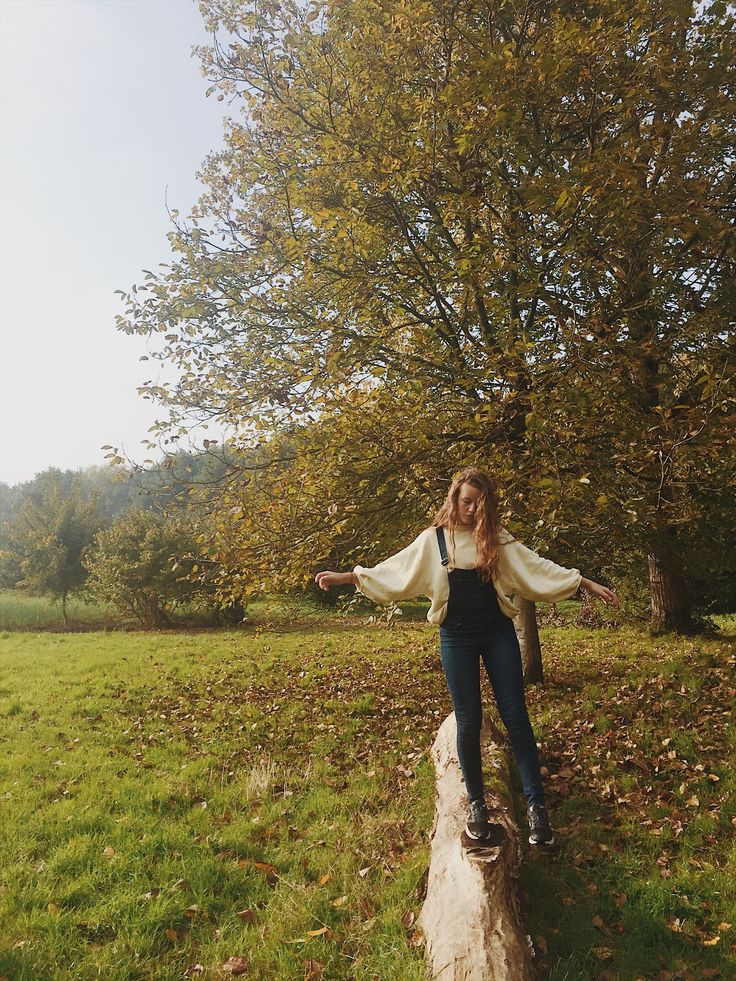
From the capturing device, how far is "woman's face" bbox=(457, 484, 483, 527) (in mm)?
4027

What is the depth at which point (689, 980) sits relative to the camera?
3328 millimetres

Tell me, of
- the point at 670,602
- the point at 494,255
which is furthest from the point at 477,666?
the point at 670,602

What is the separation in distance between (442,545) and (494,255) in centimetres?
419

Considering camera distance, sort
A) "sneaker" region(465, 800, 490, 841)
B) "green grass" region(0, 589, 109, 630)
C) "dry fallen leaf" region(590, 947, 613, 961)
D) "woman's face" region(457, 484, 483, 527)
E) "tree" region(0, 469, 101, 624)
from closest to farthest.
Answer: "dry fallen leaf" region(590, 947, 613, 961) → "sneaker" region(465, 800, 490, 841) → "woman's face" region(457, 484, 483, 527) → "tree" region(0, 469, 101, 624) → "green grass" region(0, 589, 109, 630)

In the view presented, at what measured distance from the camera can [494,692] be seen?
3.95 m

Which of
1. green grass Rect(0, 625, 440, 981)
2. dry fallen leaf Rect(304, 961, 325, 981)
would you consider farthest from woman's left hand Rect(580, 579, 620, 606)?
dry fallen leaf Rect(304, 961, 325, 981)

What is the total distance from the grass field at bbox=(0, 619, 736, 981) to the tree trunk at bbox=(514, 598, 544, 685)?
35 centimetres

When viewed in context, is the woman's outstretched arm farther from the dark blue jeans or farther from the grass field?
the grass field

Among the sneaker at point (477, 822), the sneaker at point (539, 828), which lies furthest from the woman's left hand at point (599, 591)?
the sneaker at point (477, 822)

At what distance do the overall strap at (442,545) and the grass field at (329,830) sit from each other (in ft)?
7.17

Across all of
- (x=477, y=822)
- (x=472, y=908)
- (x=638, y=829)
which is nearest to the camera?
(x=472, y=908)

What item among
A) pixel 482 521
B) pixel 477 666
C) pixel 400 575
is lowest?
pixel 477 666

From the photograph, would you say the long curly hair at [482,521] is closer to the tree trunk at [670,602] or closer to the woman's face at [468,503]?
the woman's face at [468,503]

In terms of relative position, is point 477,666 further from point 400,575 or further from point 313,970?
point 313,970
